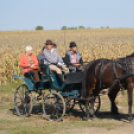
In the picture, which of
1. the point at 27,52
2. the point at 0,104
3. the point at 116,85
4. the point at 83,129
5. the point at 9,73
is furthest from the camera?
the point at 9,73

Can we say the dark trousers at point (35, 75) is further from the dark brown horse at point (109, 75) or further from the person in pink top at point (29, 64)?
the dark brown horse at point (109, 75)

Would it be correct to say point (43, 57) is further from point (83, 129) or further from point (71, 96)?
point (83, 129)

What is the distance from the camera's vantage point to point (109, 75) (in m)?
6.81

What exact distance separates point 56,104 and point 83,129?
1.50 meters

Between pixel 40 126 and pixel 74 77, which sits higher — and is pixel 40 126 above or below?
below

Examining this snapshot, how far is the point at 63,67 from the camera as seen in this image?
7.37 m

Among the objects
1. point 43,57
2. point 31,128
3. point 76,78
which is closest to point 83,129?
point 31,128

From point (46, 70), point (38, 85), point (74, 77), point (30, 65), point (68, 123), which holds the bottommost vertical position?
point (68, 123)

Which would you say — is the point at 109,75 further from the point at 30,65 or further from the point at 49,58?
the point at 30,65

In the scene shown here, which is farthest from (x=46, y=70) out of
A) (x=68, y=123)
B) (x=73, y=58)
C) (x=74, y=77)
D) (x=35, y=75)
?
(x=68, y=123)

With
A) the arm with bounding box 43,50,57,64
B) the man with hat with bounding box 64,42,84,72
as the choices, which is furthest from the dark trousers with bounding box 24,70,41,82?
the man with hat with bounding box 64,42,84,72

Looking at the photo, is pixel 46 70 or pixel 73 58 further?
pixel 73 58

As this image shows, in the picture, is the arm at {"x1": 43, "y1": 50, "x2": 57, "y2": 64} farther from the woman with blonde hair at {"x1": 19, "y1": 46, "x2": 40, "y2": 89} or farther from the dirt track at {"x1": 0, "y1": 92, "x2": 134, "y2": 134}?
the dirt track at {"x1": 0, "y1": 92, "x2": 134, "y2": 134}

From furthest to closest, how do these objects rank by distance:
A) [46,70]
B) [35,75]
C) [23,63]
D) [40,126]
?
[23,63]
[35,75]
[46,70]
[40,126]
